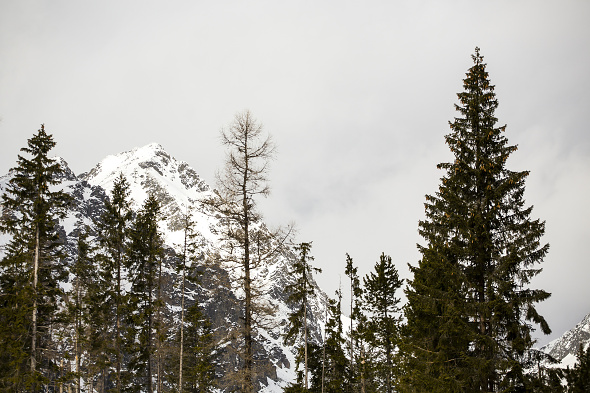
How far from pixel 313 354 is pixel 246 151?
1911 centimetres

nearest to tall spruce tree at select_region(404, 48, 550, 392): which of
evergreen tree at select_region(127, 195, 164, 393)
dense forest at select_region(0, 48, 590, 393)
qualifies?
dense forest at select_region(0, 48, 590, 393)

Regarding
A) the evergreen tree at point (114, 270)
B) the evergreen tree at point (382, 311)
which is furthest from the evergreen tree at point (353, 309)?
the evergreen tree at point (114, 270)

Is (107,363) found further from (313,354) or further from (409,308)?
(409,308)

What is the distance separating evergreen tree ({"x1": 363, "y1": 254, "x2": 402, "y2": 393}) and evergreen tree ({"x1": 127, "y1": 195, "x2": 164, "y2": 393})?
14.3m

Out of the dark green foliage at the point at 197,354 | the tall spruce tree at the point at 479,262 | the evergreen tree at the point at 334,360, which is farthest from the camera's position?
the evergreen tree at the point at 334,360

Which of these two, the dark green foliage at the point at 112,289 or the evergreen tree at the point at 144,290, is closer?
the dark green foliage at the point at 112,289

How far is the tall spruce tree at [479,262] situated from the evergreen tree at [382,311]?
14.5m

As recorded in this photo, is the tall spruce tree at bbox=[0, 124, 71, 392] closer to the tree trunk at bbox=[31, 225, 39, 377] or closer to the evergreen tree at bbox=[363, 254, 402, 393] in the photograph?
the tree trunk at bbox=[31, 225, 39, 377]

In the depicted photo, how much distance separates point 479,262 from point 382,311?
17.4 meters

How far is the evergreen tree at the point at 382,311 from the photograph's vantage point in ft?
92.4

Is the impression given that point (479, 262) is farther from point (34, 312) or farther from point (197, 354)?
point (197, 354)

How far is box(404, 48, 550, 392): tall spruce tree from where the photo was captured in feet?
38.7

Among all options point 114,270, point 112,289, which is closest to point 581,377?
point 112,289

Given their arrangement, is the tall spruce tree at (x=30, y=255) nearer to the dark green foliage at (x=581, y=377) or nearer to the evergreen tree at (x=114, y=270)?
the evergreen tree at (x=114, y=270)
